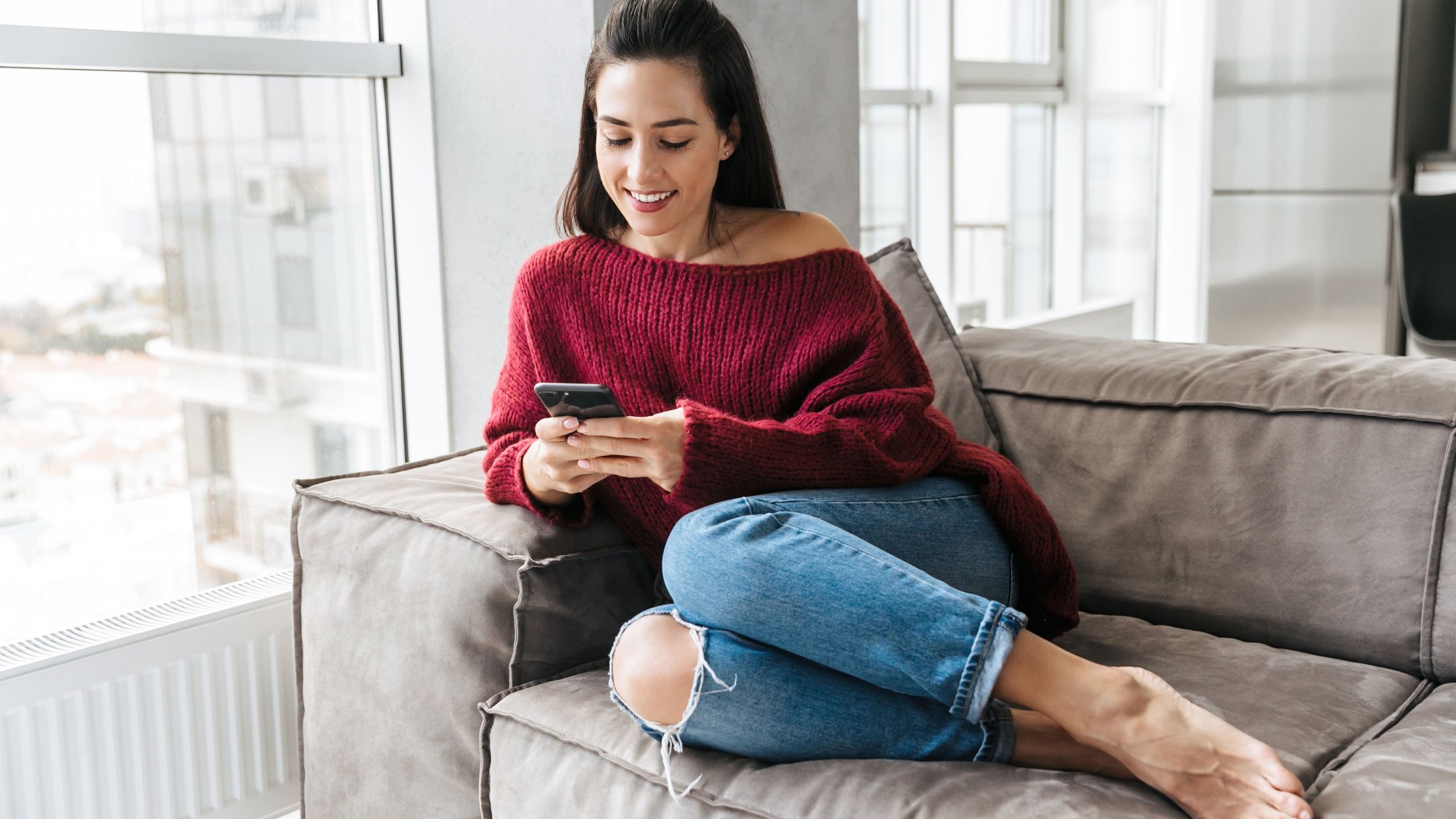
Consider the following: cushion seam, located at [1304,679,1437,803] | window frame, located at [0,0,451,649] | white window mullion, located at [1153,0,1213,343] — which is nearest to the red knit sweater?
cushion seam, located at [1304,679,1437,803]

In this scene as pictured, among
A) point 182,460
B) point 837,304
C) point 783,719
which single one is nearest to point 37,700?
point 182,460

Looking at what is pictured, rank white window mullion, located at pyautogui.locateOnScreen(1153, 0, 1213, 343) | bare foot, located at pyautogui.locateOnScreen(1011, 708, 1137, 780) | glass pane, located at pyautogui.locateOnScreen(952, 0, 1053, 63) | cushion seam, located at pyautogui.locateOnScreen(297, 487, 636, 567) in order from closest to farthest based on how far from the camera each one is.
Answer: bare foot, located at pyautogui.locateOnScreen(1011, 708, 1137, 780), cushion seam, located at pyautogui.locateOnScreen(297, 487, 636, 567), glass pane, located at pyautogui.locateOnScreen(952, 0, 1053, 63), white window mullion, located at pyautogui.locateOnScreen(1153, 0, 1213, 343)

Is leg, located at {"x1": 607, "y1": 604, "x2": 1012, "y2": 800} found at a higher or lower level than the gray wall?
lower

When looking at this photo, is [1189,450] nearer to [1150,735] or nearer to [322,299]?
[1150,735]

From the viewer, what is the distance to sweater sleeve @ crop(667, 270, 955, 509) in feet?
4.21

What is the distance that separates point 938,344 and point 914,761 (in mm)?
766

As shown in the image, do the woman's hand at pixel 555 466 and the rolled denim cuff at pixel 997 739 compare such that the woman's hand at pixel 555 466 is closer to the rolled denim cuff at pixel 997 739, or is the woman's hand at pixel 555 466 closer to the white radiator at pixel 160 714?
the rolled denim cuff at pixel 997 739

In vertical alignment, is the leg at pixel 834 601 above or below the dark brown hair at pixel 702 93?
below

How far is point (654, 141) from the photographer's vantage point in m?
1.40

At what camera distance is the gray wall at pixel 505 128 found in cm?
191

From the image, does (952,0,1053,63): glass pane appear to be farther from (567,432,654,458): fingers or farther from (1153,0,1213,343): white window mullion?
(567,432,654,458): fingers

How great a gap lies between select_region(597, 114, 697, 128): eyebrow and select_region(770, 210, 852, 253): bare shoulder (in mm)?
171

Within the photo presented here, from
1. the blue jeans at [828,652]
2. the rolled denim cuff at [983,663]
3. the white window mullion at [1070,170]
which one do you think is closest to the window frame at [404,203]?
the blue jeans at [828,652]

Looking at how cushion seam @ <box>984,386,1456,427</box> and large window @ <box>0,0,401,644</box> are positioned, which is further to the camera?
large window @ <box>0,0,401,644</box>
